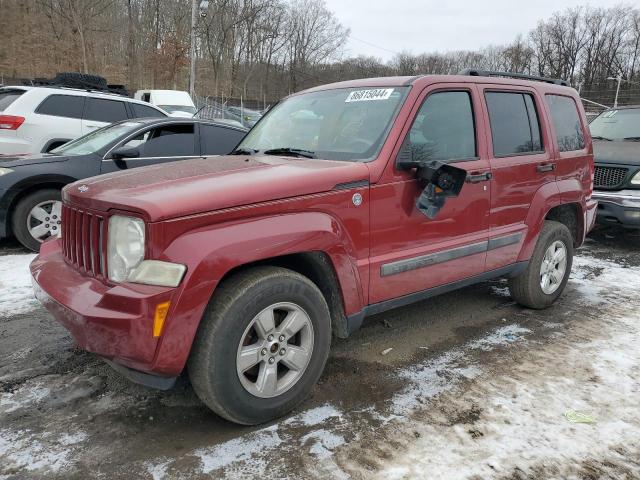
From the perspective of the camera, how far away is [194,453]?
2.50 m

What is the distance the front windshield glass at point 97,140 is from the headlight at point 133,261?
420 cm

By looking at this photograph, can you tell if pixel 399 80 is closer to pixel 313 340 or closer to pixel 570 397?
pixel 313 340

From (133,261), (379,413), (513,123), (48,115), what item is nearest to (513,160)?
(513,123)

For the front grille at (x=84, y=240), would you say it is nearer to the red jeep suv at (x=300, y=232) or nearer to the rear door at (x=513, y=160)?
the red jeep suv at (x=300, y=232)

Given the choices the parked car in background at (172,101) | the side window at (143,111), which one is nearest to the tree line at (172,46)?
the parked car in background at (172,101)

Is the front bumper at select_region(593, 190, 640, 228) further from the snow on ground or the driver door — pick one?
the snow on ground

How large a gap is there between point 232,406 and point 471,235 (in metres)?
2.13

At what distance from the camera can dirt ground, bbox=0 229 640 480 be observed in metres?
2.42

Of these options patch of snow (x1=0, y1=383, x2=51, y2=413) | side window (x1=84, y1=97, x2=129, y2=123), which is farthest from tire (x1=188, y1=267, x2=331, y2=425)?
side window (x1=84, y1=97, x2=129, y2=123)

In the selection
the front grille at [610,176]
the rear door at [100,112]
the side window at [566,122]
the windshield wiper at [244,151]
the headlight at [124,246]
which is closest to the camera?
the headlight at [124,246]

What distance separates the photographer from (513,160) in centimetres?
397

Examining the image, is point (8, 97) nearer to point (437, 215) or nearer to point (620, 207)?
point (437, 215)

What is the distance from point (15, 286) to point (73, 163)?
181 cm

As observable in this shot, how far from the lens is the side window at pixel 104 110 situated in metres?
8.44
